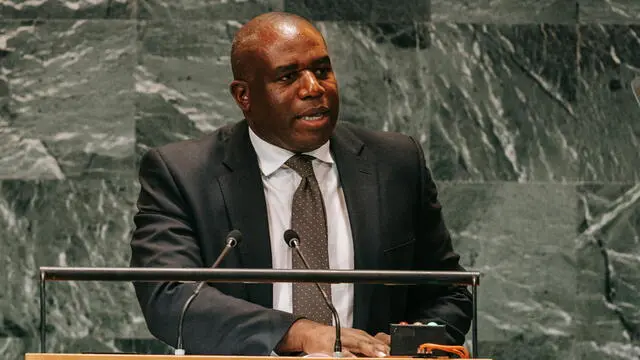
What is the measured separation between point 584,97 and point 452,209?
79 centimetres

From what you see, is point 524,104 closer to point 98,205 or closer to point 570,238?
point 570,238

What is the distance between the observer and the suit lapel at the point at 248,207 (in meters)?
4.20

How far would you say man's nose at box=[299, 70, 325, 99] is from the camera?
13.8 ft

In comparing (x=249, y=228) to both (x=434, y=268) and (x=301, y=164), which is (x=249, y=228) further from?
(x=434, y=268)

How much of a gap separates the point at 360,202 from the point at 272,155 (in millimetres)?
327

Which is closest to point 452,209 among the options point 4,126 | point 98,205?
point 98,205

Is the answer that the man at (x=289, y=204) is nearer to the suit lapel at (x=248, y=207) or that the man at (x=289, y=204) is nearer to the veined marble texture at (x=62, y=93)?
the suit lapel at (x=248, y=207)

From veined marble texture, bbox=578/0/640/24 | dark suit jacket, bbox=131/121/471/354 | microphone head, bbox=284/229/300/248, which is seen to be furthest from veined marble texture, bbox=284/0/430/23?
microphone head, bbox=284/229/300/248

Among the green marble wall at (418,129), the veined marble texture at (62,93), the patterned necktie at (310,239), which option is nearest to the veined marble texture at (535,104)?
the green marble wall at (418,129)

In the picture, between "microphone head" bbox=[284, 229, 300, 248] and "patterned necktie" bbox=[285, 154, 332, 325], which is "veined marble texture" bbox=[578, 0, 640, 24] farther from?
"microphone head" bbox=[284, 229, 300, 248]

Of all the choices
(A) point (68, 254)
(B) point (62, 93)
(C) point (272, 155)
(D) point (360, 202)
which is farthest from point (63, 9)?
(D) point (360, 202)

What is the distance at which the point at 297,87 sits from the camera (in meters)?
4.23

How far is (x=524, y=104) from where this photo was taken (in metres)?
6.02

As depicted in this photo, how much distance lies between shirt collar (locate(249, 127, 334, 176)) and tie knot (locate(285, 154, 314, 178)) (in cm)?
1
